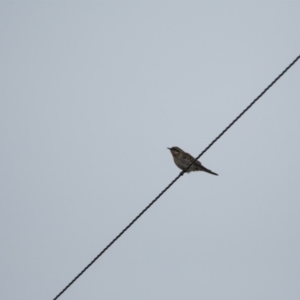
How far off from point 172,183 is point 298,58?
2.14 metres

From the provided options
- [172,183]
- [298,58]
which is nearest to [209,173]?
[172,183]

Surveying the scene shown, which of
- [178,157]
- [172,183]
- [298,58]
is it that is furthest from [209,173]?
[298,58]

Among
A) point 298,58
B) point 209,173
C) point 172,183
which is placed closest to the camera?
point 298,58

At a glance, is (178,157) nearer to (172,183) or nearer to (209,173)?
(209,173)

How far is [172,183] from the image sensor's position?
6.41m

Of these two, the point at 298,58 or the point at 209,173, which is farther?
the point at 209,173

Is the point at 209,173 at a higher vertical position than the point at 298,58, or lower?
higher

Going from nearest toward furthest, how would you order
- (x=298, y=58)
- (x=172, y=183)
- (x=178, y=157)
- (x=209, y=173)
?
(x=298, y=58) → (x=172, y=183) → (x=209, y=173) → (x=178, y=157)

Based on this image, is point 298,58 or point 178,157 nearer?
point 298,58

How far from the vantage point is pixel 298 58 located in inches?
192

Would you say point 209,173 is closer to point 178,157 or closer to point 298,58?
point 178,157

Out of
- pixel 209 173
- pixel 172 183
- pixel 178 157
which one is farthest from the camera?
pixel 178 157

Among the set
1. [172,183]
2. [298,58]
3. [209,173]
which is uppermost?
[209,173]

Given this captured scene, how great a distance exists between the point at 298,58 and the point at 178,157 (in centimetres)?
1110
